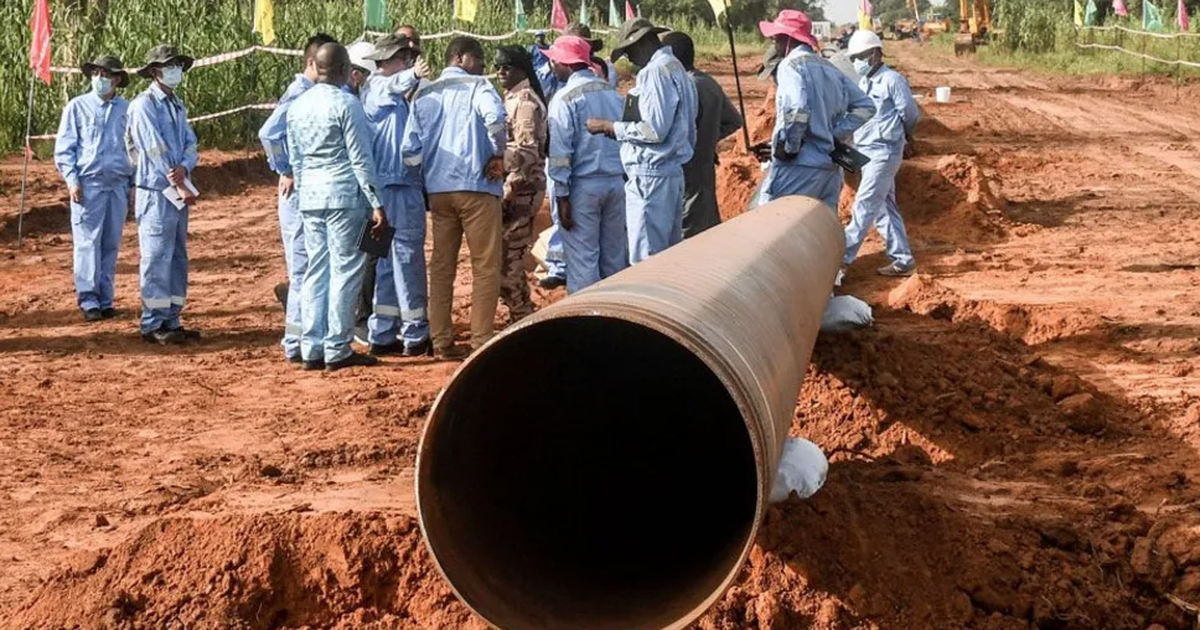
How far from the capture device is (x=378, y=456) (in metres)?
6.64

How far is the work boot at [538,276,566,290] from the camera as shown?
36.2 feet

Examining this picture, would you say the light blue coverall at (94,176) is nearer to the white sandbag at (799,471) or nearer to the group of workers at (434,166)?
the group of workers at (434,166)

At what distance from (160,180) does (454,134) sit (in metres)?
2.35

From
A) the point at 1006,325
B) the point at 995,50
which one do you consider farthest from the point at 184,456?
the point at 995,50

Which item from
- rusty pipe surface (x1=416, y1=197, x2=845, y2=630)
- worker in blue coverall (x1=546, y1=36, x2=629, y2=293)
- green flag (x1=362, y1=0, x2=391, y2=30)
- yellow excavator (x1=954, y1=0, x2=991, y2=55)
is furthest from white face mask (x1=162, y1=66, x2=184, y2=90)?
yellow excavator (x1=954, y1=0, x2=991, y2=55)

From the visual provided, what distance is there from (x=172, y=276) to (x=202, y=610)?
519 centimetres

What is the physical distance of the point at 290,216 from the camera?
8.71 m

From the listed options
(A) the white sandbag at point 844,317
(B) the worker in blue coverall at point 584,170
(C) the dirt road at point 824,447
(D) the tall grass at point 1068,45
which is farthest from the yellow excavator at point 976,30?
(A) the white sandbag at point 844,317

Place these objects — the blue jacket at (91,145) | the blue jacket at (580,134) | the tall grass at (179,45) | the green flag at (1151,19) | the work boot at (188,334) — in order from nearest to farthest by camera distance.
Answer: the blue jacket at (580,134)
the work boot at (188,334)
the blue jacket at (91,145)
the tall grass at (179,45)
the green flag at (1151,19)

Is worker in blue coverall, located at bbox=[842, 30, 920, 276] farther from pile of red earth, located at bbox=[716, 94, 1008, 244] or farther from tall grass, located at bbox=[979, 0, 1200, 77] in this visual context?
tall grass, located at bbox=[979, 0, 1200, 77]

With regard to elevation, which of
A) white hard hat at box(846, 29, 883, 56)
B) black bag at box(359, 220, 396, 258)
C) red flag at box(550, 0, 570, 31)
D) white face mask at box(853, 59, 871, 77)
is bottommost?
black bag at box(359, 220, 396, 258)

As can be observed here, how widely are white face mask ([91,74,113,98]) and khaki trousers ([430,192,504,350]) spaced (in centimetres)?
313

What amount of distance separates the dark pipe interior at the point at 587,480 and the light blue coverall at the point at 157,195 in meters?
5.46

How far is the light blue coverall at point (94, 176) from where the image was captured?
10.0m
